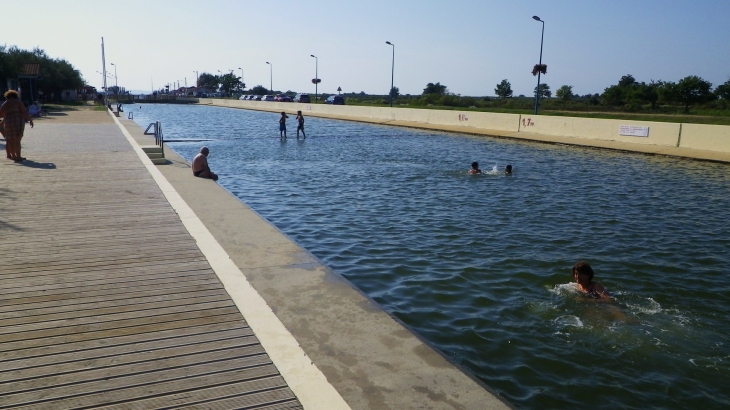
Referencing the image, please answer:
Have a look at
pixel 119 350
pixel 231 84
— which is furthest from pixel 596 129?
pixel 231 84

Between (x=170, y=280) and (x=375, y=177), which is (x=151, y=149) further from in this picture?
(x=170, y=280)

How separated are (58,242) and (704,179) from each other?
62.9ft

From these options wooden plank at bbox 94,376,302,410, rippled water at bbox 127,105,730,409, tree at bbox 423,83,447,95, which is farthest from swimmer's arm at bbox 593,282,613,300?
tree at bbox 423,83,447,95

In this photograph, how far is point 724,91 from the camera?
59.6 metres

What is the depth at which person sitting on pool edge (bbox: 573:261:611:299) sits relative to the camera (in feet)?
26.2

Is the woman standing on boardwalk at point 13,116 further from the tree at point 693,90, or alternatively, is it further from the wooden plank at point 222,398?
the tree at point 693,90

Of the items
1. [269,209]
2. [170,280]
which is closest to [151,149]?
[269,209]

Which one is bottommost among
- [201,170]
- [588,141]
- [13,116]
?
[201,170]

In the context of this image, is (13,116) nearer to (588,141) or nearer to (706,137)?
(588,141)

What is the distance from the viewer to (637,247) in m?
10.9

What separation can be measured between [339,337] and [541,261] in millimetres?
5470

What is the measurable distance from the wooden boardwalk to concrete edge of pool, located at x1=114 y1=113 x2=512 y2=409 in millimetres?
295

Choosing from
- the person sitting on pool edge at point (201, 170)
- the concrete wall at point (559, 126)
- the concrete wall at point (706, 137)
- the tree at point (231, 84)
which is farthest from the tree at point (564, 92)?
the tree at point (231, 84)

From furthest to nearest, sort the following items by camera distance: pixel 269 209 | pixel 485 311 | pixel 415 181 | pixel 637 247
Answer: pixel 415 181
pixel 269 209
pixel 637 247
pixel 485 311
